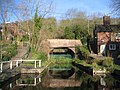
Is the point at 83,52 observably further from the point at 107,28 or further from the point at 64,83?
the point at 64,83

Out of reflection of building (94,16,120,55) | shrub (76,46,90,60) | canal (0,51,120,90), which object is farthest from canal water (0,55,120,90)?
reflection of building (94,16,120,55)

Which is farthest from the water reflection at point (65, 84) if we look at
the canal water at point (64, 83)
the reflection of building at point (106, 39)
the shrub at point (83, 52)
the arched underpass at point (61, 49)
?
the reflection of building at point (106, 39)

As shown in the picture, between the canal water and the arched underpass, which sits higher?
the arched underpass

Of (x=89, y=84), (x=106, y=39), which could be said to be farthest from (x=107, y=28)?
(x=89, y=84)

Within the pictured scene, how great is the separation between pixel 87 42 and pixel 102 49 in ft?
28.4

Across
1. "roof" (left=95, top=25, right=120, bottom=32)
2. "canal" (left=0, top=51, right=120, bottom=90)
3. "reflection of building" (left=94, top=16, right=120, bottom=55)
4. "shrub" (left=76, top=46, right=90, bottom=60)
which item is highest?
"roof" (left=95, top=25, right=120, bottom=32)

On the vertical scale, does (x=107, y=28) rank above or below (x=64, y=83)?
above

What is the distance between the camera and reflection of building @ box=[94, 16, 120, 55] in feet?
162

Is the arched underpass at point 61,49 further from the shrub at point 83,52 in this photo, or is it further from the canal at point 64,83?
the canal at point 64,83

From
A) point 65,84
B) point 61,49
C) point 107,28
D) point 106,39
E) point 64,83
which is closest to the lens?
point 65,84

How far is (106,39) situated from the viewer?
1987 inches

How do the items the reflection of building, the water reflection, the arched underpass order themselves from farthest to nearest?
the arched underpass, the reflection of building, the water reflection

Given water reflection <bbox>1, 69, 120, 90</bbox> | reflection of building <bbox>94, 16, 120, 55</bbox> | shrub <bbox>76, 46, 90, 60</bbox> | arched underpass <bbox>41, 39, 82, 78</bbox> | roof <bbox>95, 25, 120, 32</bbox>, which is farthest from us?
roof <bbox>95, 25, 120, 32</bbox>

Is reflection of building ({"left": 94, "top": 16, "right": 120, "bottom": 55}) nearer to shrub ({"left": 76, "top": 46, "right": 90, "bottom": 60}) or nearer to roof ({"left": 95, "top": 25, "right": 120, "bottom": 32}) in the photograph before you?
roof ({"left": 95, "top": 25, "right": 120, "bottom": 32})
